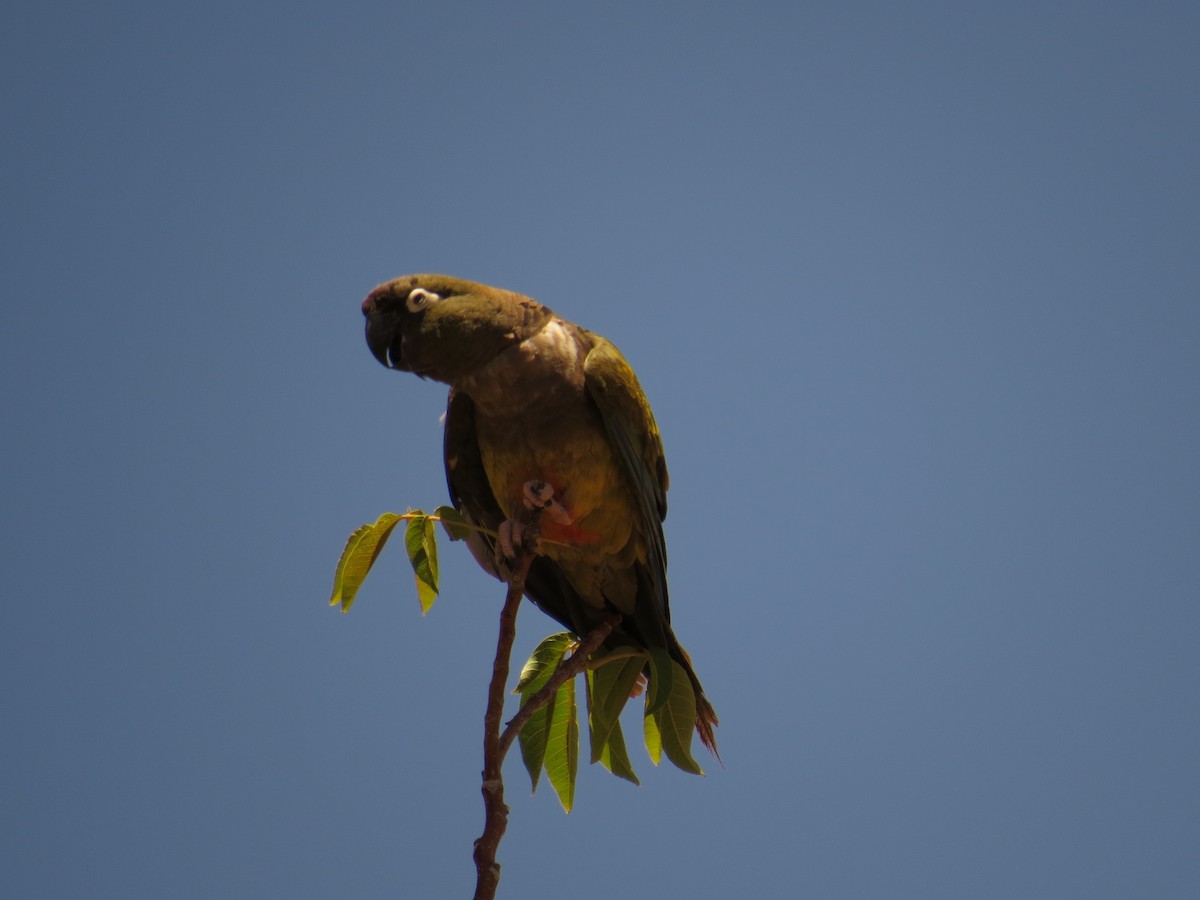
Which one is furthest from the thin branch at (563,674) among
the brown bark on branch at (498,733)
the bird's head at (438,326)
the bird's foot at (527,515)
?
the bird's head at (438,326)

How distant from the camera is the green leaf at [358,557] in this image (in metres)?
3.96

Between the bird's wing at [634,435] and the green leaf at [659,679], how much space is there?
61 centimetres

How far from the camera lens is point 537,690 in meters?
4.55

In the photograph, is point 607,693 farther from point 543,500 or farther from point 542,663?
point 543,500

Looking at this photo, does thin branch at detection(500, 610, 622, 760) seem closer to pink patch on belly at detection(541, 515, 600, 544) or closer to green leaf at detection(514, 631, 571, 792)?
green leaf at detection(514, 631, 571, 792)

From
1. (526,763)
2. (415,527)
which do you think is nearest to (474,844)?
(526,763)

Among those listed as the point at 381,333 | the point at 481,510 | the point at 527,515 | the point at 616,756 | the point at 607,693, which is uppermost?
the point at 381,333

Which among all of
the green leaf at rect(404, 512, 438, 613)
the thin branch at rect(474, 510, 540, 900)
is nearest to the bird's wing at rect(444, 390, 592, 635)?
the green leaf at rect(404, 512, 438, 613)

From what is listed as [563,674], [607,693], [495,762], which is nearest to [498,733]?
[495,762]

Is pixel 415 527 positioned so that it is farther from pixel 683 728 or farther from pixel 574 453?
pixel 683 728

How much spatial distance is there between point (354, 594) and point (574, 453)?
4.59 feet

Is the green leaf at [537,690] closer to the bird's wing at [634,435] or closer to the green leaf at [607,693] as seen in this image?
the green leaf at [607,693]

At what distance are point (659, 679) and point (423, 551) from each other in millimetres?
1185

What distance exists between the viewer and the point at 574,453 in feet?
16.3
